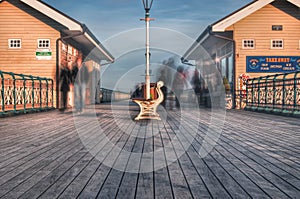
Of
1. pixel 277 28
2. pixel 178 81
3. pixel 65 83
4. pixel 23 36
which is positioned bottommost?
pixel 65 83

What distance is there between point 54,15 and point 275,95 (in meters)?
11.4

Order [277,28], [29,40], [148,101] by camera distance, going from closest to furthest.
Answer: [148,101] → [29,40] → [277,28]

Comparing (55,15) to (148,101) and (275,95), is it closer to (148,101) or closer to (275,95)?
(148,101)

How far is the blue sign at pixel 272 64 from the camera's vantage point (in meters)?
17.4

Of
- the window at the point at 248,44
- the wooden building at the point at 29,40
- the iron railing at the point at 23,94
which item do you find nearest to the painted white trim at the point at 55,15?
the wooden building at the point at 29,40

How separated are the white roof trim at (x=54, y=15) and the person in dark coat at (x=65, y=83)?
2.73 m

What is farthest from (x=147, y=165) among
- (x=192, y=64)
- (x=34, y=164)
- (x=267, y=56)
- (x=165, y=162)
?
(x=192, y=64)

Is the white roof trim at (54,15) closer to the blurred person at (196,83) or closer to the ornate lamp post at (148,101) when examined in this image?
the ornate lamp post at (148,101)

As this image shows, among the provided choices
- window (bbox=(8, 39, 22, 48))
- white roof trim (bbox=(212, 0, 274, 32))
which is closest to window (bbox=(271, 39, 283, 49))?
white roof trim (bbox=(212, 0, 274, 32))

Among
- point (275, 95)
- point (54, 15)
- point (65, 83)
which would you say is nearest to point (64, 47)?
point (65, 83)

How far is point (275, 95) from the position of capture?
1357cm

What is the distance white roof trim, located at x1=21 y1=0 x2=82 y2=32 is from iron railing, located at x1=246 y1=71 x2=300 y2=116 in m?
9.55

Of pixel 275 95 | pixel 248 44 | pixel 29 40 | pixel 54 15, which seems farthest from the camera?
pixel 248 44

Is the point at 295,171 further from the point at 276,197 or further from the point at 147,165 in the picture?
the point at 147,165
